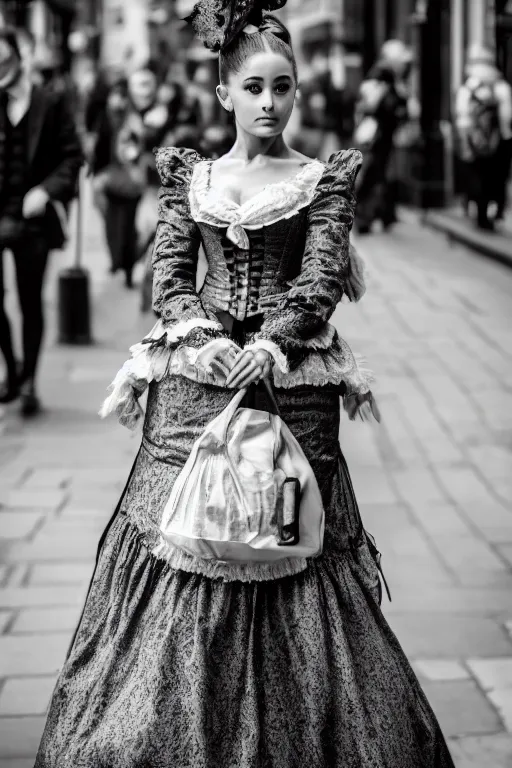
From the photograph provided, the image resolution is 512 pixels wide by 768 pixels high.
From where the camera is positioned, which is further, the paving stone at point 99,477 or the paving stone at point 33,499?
the paving stone at point 99,477

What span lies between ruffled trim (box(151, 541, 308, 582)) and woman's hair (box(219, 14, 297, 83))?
1.18 metres

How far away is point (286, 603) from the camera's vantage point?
289 cm

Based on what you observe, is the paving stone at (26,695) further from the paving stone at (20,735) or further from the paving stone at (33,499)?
the paving stone at (33,499)

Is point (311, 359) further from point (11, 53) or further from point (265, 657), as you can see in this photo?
point (11, 53)

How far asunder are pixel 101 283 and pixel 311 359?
9281 mm

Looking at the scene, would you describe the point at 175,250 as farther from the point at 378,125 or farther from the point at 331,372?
the point at 378,125

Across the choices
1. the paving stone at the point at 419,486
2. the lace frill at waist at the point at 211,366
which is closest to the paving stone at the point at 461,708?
the lace frill at waist at the point at 211,366

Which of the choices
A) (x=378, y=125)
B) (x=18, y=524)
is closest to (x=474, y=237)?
(x=378, y=125)

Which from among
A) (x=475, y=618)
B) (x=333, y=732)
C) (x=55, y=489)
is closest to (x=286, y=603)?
(x=333, y=732)

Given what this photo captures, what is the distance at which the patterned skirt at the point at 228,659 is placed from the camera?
2.81 metres

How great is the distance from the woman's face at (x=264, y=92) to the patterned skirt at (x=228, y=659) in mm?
650

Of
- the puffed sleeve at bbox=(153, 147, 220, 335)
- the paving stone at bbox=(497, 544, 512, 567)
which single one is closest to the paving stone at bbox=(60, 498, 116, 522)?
the paving stone at bbox=(497, 544, 512, 567)

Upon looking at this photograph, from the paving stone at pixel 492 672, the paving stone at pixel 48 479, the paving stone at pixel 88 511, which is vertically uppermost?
the paving stone at pixel 48 479

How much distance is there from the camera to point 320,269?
115 inches
